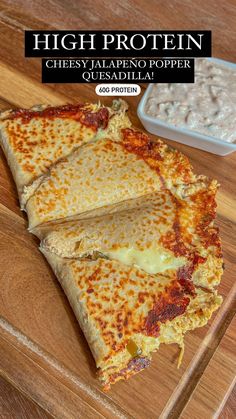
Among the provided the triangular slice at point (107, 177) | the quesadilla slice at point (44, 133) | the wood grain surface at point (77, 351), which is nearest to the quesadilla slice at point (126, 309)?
the wood grain surface at point (77, 351)

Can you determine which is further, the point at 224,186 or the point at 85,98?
the point at 85,98

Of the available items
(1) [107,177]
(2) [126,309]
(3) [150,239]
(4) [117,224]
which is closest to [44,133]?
(1) [107,177]

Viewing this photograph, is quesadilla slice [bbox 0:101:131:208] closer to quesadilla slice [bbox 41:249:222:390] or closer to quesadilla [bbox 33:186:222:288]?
quesadilla [bbox 33:186:222:288]

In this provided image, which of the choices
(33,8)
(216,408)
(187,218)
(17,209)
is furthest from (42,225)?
(33,8)

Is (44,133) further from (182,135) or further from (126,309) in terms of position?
(126,309)

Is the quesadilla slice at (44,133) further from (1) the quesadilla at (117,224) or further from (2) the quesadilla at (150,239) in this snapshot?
(2) the quesadilla at (150,239)

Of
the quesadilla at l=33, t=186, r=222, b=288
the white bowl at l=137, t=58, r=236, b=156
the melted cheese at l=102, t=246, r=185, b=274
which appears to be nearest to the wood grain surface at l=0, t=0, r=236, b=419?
the white bowl at l=137, t=58, r=236, b=156

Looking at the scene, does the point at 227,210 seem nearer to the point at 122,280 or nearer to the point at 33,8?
the point at 122,280
